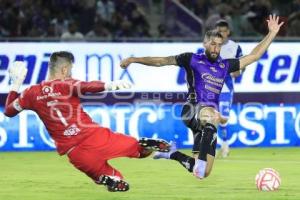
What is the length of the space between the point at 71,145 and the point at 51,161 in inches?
216

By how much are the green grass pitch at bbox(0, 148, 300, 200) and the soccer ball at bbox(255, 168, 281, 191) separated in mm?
114

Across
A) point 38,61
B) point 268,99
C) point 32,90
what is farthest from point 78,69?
point 32,90

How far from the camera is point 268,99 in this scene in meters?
19.4

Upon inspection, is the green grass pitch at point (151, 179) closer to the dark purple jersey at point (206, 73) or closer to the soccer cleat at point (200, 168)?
the soccer cleat at point (200, 168)

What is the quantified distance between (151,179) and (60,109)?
103 inches

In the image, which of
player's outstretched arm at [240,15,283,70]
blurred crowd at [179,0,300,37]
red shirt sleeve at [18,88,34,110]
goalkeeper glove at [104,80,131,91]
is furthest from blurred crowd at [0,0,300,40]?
goalkeeper glove at [104,80,131,91]

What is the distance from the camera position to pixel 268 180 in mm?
11664

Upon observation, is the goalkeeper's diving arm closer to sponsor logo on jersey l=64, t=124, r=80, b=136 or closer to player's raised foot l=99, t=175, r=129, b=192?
sponsor logo on jersey l=64, t=124, r=80, b=136

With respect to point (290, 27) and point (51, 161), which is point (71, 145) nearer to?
point (51, 161)

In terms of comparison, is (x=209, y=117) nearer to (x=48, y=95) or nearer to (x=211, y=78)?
(x=211, y=78)

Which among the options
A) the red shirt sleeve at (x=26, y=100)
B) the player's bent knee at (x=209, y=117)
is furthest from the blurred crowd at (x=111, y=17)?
the red shirt sleeve at (x=26, y=100)

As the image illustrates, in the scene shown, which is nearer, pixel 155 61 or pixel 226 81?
pixel 155 61

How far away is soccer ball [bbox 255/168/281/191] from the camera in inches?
459

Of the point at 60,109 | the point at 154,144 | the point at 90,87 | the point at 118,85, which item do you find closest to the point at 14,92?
the point at 60,109
